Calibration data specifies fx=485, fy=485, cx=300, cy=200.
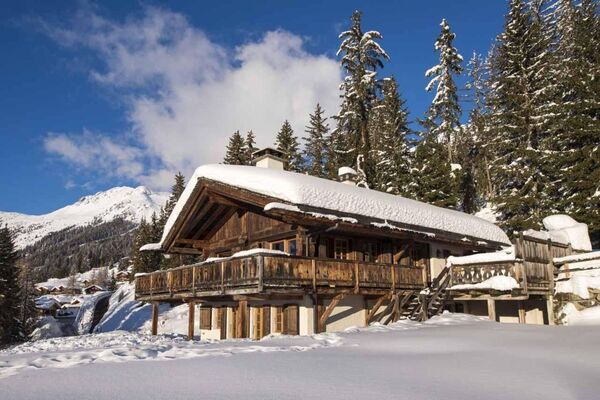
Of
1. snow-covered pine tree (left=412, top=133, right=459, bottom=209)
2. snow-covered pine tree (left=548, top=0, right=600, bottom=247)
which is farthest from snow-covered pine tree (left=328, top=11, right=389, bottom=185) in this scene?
snow-covered pine tree (left=548, top=0, right=600, bottom=247)

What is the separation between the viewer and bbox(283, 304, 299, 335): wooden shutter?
58.6ft

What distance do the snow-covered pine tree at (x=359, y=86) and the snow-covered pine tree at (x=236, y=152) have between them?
931 centimetres

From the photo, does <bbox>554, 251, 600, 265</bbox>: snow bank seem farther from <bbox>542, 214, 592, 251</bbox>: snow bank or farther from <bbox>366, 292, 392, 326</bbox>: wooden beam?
<bbox>366, 292, 392, 326</bbox>: wooden beam

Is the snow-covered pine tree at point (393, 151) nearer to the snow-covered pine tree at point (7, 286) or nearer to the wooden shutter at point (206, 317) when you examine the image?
the wooden shutter at point (206, 317)

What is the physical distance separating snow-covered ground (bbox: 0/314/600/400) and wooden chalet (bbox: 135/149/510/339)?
15.6ft

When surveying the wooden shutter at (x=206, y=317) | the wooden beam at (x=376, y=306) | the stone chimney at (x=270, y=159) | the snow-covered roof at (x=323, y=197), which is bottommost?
the wooden shutter at (x=206, y=317)

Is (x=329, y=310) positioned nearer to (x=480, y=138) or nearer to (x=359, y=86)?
(x=359, y=86)

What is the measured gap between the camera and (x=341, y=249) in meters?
20.4

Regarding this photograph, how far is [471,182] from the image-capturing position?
4522 cm

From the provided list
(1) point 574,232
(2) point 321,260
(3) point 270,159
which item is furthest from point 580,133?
(2) point 321,260

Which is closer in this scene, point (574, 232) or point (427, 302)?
point (427, 302)

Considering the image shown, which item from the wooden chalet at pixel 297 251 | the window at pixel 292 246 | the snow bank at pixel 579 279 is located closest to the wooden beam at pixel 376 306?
the wooden chalet at pixel 297 251

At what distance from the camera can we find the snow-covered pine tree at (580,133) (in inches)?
1043

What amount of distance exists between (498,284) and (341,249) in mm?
6336
